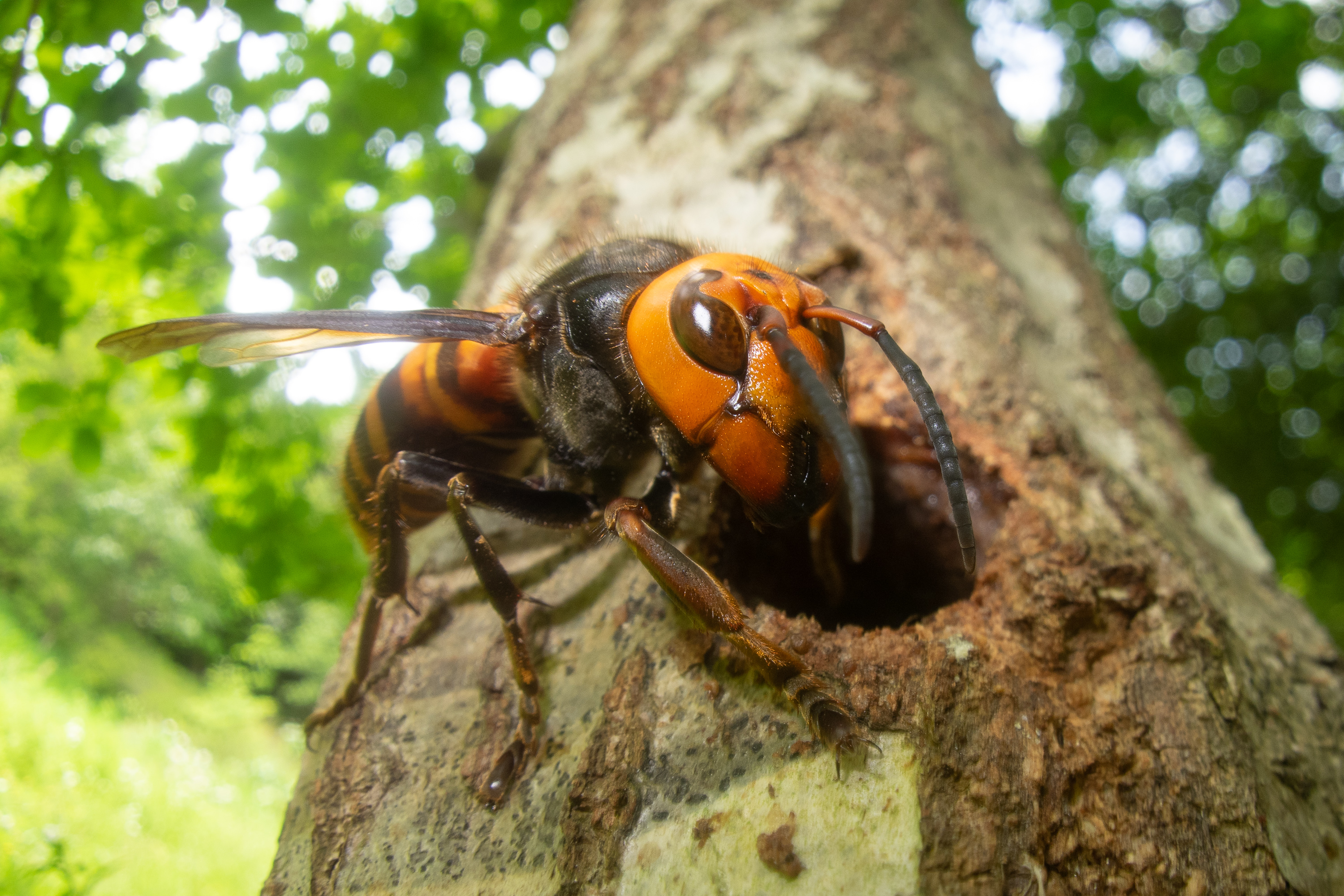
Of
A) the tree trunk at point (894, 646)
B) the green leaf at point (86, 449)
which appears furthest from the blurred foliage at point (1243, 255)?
the green leaf at point (86, 449)

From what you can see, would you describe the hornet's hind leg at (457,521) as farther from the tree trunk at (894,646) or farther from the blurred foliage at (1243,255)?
the blurred foliage at (1243,255)

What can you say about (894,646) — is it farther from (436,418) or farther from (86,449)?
(86,449)

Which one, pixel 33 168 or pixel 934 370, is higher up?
pixel 33 168

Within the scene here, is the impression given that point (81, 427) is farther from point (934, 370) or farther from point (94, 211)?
point (934, 370)

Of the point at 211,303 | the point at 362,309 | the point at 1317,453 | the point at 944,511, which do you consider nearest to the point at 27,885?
the point at 362,309

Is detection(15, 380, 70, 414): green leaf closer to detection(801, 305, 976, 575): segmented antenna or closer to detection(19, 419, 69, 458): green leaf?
detection(19, 419, 69, 458): green leaf

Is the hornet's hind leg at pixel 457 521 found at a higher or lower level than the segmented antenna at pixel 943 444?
higher
